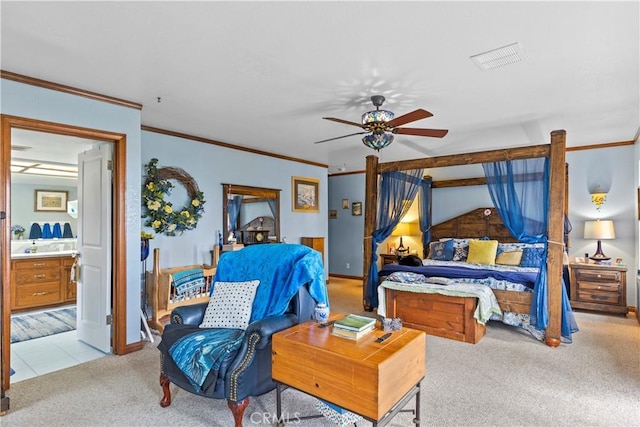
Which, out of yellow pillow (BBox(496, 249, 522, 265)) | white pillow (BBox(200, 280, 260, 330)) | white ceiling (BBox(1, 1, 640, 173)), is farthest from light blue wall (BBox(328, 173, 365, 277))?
white pillow (BBox(200, 280, 260, 330))

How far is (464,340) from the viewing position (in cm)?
379

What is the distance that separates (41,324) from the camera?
4.54m

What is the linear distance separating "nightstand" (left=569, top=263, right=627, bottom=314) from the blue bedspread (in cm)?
106

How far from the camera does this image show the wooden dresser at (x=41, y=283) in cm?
502

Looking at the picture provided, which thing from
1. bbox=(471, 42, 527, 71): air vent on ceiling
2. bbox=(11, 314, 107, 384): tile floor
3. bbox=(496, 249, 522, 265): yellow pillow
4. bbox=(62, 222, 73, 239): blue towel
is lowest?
bbox=(11, 314, 107, 384): tile floor

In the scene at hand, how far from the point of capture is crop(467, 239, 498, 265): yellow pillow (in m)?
5.36

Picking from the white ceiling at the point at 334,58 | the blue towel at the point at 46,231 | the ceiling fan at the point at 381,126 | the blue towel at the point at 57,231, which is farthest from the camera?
the blue towel at the point at 57,231

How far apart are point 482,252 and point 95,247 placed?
5.19 metres

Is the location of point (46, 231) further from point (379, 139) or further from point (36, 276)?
point (379, 139)

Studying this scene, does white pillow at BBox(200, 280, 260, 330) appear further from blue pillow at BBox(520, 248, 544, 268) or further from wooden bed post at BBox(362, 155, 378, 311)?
blue pillow at BBox(520, 248, 544, 268)

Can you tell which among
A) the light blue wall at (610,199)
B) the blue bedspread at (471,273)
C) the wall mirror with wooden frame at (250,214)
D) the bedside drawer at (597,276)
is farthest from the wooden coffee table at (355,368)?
the light blue wall at (610,199)

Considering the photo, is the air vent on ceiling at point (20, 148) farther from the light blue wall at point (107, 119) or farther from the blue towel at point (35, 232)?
the blue towel at point (35, 232)

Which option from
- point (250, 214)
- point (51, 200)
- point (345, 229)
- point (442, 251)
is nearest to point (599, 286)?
point (442, 251)

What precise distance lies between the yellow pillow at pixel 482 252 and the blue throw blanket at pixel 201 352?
13.9ft
